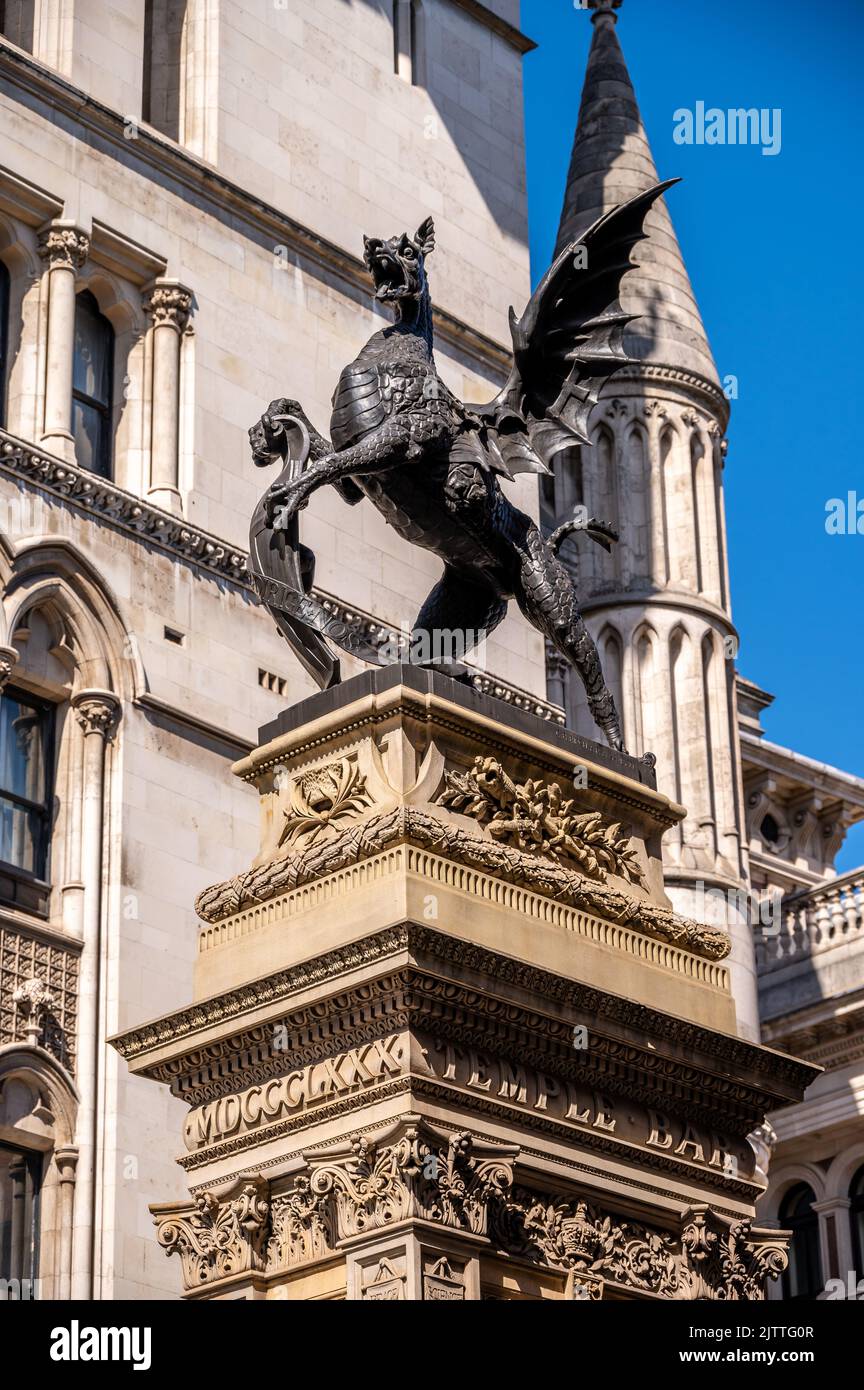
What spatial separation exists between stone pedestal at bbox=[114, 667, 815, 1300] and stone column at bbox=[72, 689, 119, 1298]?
28.9 ft

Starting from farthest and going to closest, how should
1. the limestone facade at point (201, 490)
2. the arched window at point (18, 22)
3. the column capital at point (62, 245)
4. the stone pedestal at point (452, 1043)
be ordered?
the arched window at point (18, 22), the column capital at point (62, 245), the limestone facade at point (201, 490), the stone pedestal at point (452, 1043)

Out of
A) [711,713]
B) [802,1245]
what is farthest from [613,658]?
[802,1245]

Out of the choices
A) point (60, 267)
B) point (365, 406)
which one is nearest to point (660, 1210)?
point (365, 406)

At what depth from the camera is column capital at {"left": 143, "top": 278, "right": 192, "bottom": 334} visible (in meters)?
29.5

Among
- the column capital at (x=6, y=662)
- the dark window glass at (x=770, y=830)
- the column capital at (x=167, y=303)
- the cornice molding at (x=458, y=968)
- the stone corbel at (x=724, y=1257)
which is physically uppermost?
the dark window glass at (x=770, y=830)

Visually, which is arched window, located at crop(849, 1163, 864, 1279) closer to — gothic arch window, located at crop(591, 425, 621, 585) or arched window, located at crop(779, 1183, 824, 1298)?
arched window, located at crop(779, 1183, 824, 1298)

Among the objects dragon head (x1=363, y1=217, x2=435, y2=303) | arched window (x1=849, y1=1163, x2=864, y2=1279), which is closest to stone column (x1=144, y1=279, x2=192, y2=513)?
dragon head (x1=363, y1=217, x2=435, y2=303)

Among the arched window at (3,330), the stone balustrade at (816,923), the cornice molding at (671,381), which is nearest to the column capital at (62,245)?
the arched window at (3,330)

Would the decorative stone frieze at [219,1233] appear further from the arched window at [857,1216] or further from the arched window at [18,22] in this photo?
the arched window at [857,1216]

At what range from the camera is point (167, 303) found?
29500 mm

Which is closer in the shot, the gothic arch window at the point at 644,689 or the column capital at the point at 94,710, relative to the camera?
the column capital at the point at 94,710

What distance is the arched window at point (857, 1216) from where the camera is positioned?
118ft

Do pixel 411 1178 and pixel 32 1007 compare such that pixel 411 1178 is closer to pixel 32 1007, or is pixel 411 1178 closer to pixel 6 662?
pixel 32 1007

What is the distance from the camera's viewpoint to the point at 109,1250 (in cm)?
2486
